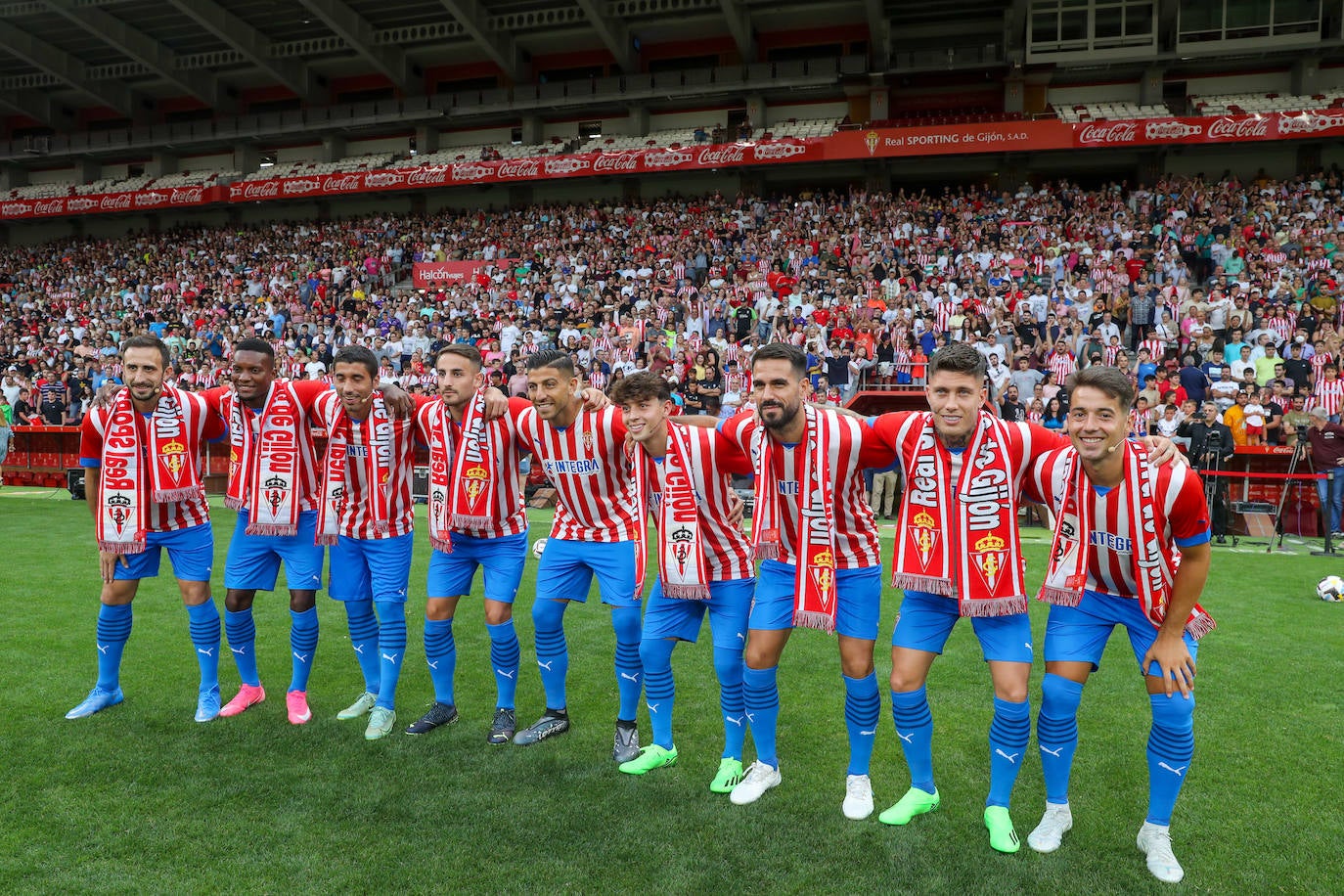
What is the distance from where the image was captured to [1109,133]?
81.0 ft

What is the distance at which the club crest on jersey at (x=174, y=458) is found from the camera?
5.43 m

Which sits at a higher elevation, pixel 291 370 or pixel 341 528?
pixel 291 370

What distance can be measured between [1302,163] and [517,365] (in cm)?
2363

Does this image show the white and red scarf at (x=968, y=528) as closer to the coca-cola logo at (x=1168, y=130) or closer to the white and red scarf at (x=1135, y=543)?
the white and red scarf at (x=1135, y=543)

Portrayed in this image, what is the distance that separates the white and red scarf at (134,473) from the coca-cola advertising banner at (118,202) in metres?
33.0

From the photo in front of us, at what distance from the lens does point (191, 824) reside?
4.00m

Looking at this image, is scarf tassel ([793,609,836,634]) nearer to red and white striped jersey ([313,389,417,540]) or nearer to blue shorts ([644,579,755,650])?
blue shorts ([644,579,755,650])

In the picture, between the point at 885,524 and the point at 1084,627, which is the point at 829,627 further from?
the point at 885,524

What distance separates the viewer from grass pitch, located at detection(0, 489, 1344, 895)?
361 centimetres

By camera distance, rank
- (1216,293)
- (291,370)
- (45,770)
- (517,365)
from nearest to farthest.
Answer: (45,770), (1216,293), (517,365), (291,370)

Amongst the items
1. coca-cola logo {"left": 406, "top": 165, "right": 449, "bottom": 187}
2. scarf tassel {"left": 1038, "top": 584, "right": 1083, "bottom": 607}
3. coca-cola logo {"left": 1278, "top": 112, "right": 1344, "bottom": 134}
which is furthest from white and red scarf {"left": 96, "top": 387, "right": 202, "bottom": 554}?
coca-cola logo {"left": 1278, "top": 112, "right": 1344, "bottom": 134}

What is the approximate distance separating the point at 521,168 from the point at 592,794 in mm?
28276

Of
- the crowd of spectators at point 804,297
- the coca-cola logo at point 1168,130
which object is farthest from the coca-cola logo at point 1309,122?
the coca-cola logo at point 1168,130

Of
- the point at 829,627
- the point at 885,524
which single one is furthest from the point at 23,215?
the point at 829,627
